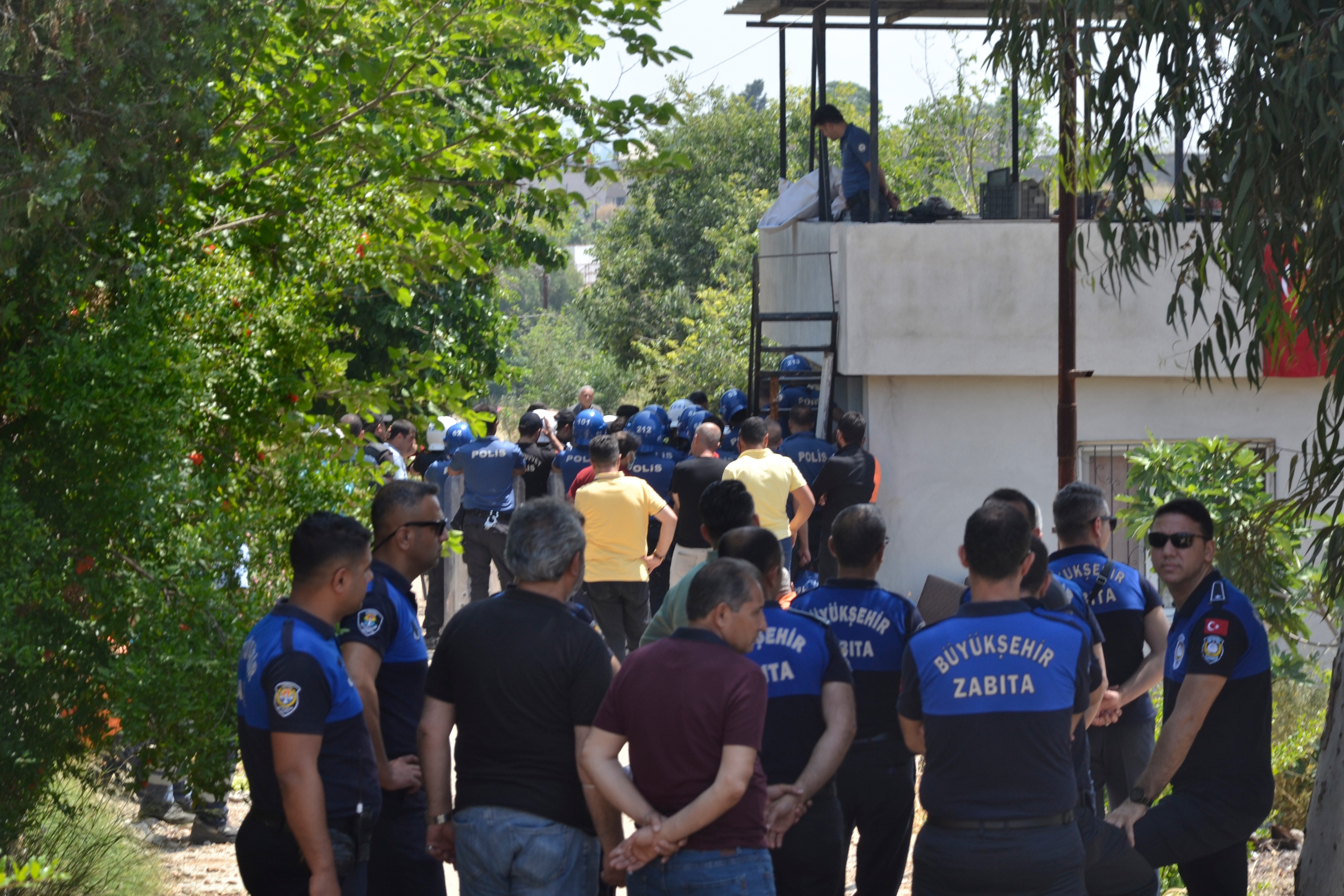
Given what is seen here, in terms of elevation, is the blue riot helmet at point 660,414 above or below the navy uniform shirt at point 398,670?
above

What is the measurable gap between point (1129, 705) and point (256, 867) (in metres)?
3.91

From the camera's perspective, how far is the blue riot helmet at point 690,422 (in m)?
13.3

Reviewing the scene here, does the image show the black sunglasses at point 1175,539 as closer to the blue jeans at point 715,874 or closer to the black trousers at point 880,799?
the black trousers at point 880,799

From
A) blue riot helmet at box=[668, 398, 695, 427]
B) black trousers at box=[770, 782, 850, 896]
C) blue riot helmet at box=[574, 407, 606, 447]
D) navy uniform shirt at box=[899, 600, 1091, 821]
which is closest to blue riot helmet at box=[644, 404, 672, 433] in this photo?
blue riot helmet at box=[574, 407, 606, 447]

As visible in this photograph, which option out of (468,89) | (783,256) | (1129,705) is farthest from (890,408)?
(1129,705)

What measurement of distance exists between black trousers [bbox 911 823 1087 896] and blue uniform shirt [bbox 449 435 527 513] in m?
8.23

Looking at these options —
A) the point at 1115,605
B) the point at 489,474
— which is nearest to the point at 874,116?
the point at 489,474

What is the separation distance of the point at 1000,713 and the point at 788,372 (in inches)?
429

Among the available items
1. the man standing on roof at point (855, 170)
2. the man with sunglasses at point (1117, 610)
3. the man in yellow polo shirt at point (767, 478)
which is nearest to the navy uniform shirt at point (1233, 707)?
the man with sunglasses at point (1117, 610)

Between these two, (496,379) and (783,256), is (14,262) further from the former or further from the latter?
(783,256)

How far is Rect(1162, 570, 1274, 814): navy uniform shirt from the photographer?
488cm

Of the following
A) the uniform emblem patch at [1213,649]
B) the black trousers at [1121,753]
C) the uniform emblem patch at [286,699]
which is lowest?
the black trousers at [1121,753]

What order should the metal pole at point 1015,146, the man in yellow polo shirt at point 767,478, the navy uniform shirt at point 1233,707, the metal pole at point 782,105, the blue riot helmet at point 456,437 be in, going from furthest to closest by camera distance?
the metal pole at point 782,105, the metal pole at point 1015,146, the blue riot helmet at point 456,437, the man in yellow polo shirt at point 767,478, the navy uniform shirt at point 1233,707

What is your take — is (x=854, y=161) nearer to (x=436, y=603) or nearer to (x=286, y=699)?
(x=436, y=603)
